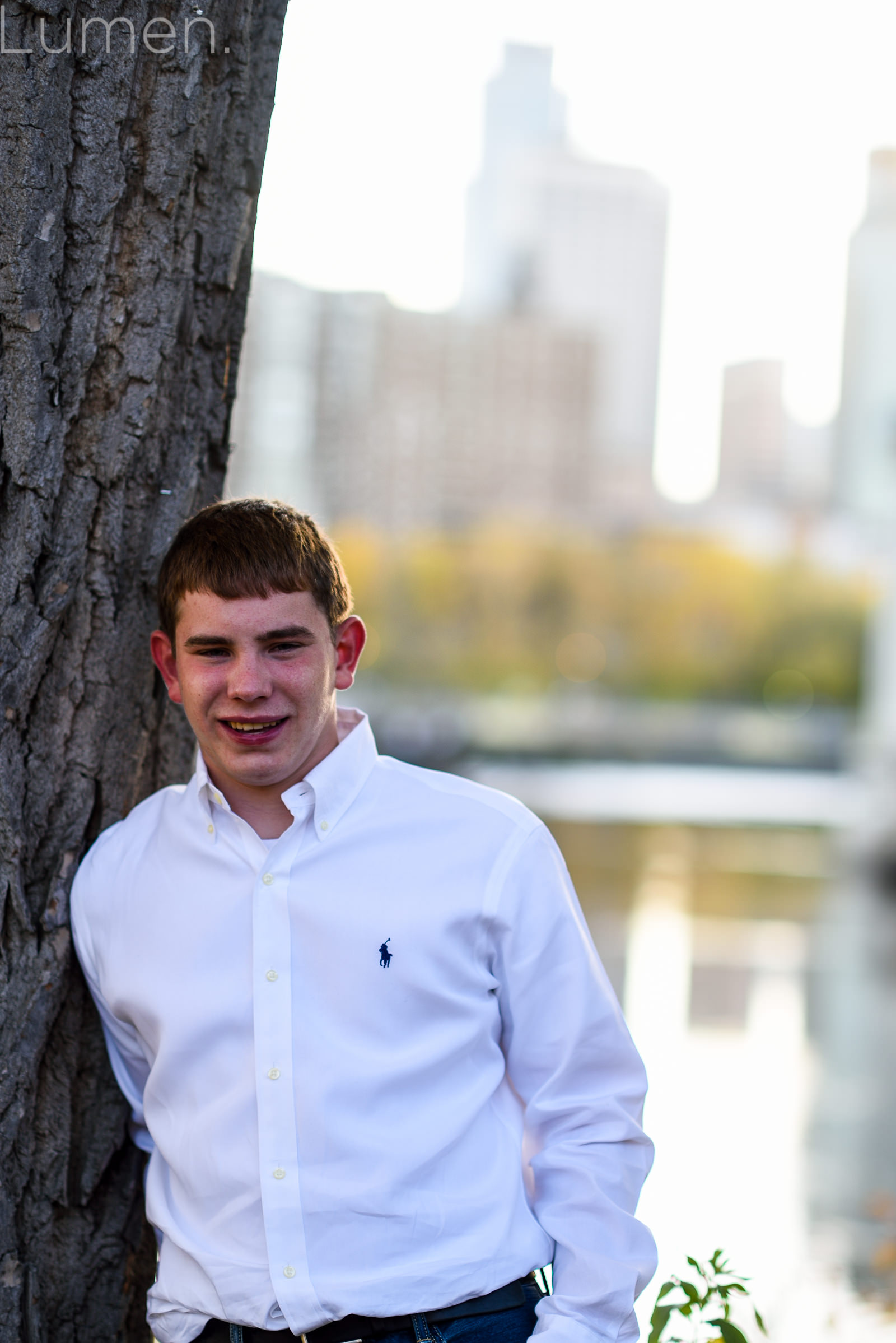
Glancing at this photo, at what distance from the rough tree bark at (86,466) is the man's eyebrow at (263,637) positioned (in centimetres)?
29

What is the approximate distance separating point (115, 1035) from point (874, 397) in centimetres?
1451

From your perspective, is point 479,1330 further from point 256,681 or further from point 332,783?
point 256,681

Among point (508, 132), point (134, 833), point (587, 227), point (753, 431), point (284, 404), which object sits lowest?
point (134, 833)

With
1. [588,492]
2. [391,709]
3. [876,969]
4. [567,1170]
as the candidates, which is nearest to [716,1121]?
[876,969]

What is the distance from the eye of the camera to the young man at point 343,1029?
5.47 ft

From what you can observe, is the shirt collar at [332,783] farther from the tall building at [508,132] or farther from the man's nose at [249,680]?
the tall building at [508,132]

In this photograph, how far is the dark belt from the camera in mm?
1646

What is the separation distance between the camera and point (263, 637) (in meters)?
1.79

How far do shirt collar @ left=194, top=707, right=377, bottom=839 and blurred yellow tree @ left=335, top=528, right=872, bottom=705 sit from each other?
137 feet

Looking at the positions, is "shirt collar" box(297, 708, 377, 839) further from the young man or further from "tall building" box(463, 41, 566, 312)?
"tall building" box(463, 41, 566, 312)

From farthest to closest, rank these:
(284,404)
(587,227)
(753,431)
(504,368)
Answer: (587,227)
(753,431)
(504,368)
(284,404)

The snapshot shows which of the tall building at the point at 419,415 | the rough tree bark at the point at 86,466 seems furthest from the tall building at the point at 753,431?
the rough tree bark at the point at 86,466

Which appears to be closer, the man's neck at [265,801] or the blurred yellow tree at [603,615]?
the man's neck at [265,801]

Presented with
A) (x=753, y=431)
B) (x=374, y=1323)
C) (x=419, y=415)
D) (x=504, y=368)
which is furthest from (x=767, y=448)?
(x=374, y=1323)
